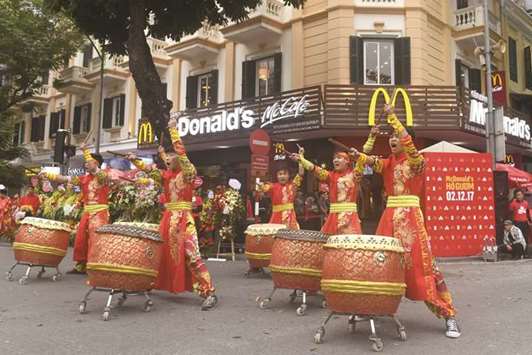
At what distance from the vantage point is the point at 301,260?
679 cm

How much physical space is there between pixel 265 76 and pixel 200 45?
3144 millimetres

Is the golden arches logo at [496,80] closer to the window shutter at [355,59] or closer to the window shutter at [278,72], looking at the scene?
the window shutter at [355,59]

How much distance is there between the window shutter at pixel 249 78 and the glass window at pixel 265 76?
0.13 m

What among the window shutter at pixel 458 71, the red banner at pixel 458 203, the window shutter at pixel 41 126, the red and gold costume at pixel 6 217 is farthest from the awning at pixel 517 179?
the window shutter at pixel 41 126

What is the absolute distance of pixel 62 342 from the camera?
5258 mm

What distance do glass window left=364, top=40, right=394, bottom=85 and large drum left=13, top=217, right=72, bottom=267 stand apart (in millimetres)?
12013

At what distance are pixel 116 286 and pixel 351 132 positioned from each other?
11856mm

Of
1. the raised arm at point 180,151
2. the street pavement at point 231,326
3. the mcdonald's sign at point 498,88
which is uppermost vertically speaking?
the mcdonald's sign at point 498,88

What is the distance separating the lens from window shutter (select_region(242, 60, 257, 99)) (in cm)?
2067

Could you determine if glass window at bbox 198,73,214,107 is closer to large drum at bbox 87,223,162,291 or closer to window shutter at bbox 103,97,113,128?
window shutter at bbox 103,97,113,128

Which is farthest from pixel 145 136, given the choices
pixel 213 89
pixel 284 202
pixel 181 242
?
pixel 181 242

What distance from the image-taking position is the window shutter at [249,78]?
20.7m

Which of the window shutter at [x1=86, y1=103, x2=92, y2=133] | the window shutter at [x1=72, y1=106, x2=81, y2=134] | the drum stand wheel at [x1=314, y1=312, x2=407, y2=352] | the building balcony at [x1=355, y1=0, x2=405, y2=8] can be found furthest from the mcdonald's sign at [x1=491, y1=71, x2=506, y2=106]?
the window shutter at [x1=72, y1=106, x2=81, y2=134]

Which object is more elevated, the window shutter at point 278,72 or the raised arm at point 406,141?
the window shutter at point 278,72
